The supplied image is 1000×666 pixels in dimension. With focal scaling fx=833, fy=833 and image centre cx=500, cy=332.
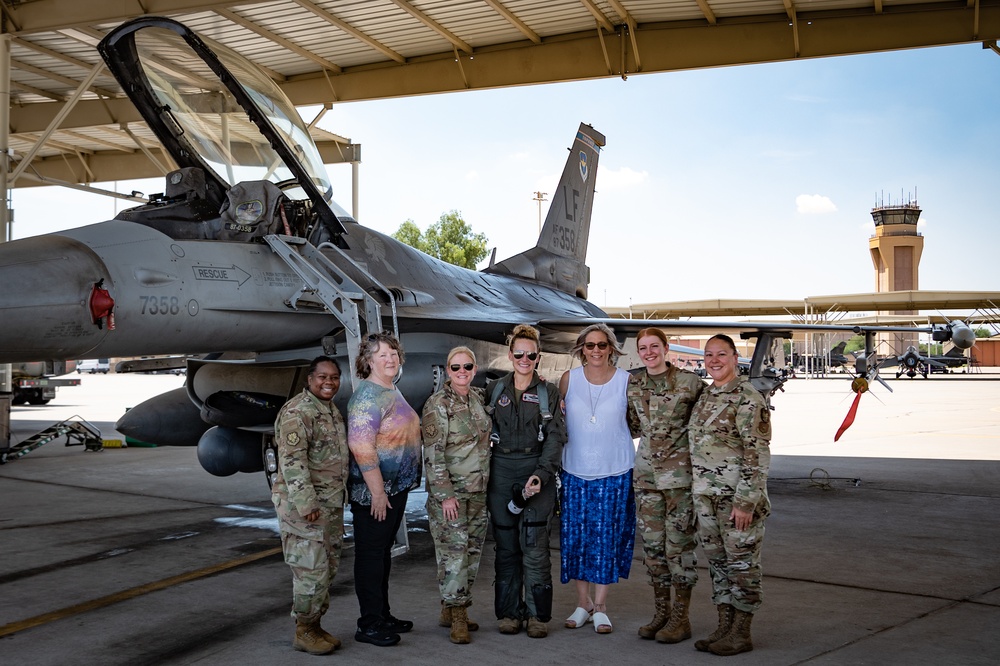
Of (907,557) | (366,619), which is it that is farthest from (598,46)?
(366,619)

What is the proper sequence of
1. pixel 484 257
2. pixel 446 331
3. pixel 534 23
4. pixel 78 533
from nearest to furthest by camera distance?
pixel 78 533 < pixel 446 331 < pixel 534 23 < pixel 484 257

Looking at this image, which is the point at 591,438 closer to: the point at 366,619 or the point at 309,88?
the point at 366,619

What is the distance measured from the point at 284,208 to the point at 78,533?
333 centimetres

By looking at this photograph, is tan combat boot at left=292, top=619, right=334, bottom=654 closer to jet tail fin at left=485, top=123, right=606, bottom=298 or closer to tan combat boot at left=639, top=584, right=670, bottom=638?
tan combat boot at left=639, top=584, right=670, bottom=638

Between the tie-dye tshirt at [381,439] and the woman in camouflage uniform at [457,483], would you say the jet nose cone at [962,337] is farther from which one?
the tie-dye tshirt at [381,439]

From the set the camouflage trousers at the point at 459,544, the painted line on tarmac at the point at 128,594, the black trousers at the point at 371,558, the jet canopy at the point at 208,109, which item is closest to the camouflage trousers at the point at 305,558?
the black trousers at the point at 371,558

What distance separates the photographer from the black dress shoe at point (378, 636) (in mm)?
4133

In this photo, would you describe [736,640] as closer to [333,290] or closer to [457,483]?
[457,483]

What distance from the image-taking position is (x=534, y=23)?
13.6 meters

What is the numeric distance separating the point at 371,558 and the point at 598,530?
120 centimetres

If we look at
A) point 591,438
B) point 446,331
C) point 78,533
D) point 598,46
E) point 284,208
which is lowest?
point 78,533

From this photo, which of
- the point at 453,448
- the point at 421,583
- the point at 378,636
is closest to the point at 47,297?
the point at 453,448

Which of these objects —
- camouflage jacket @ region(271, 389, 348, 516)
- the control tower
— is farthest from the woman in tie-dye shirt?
the control tower

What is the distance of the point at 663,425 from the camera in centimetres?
435
